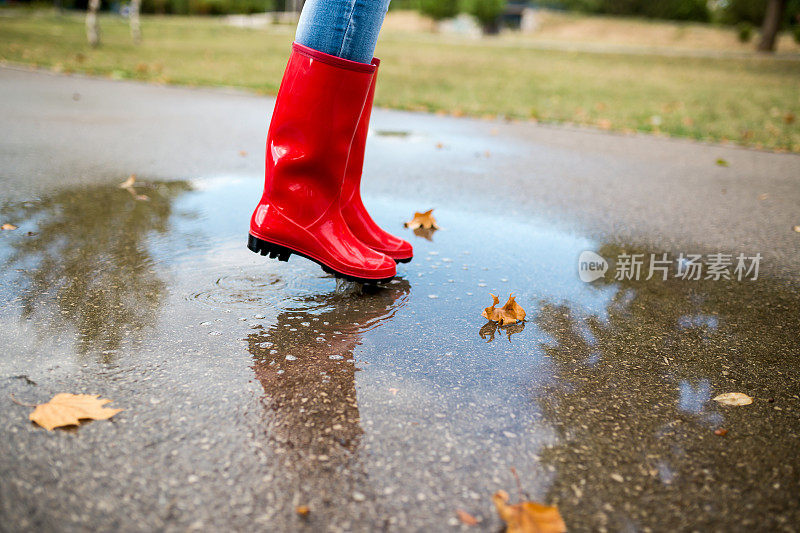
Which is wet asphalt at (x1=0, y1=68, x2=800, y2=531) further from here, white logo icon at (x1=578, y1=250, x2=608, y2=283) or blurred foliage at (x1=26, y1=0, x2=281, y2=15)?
blurred foliage at (x1=26, y1=0, x2=281, y2=15)

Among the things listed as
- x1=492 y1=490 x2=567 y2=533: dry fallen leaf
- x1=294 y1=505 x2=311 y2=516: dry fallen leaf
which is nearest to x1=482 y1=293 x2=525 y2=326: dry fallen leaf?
x1=492 y1=490 x2=567 y2=533: dry fallen leaf

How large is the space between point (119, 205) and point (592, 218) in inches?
89.6

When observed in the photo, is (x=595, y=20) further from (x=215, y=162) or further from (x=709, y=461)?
(x=709, y=461)

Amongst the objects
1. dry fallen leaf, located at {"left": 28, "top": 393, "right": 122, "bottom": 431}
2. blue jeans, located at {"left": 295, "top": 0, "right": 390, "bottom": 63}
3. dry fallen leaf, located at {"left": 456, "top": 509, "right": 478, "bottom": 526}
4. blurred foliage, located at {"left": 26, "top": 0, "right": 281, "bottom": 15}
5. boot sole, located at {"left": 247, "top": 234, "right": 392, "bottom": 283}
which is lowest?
dry fallen leaf, located at {"left": 28, "top": 393, "right": 122, "bottom": 431}

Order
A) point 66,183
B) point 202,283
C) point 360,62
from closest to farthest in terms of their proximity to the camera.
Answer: point 360,62, point 202,283, point 66,183

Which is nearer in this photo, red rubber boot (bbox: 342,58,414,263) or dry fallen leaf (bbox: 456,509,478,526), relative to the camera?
dry fallen leaf (bbox: 456,509,478,526)

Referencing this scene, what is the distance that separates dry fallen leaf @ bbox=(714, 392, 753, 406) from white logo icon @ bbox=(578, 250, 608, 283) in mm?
806

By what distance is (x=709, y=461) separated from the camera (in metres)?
1.36

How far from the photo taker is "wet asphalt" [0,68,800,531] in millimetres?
1194

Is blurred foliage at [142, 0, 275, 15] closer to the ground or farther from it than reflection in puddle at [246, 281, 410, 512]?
farther from it

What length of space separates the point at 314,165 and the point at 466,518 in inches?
45.3

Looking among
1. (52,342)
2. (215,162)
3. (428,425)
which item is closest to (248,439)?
(428,425)

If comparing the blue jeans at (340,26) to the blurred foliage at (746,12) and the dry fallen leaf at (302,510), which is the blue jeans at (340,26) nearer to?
the dry fallen leaf at (302,510)

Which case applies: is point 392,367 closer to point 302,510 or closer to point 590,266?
point 302,510
